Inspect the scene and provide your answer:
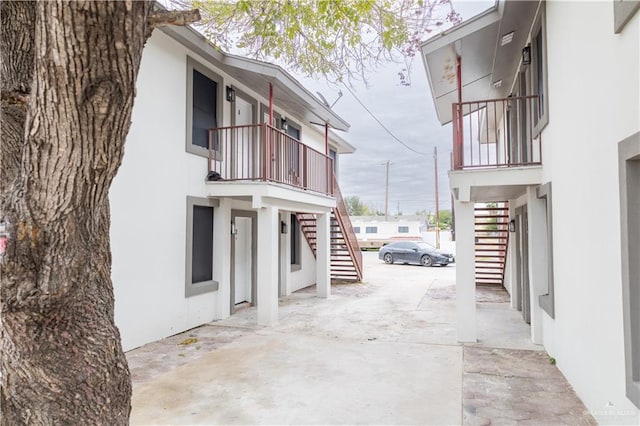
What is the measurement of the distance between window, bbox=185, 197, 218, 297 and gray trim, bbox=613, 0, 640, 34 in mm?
6601

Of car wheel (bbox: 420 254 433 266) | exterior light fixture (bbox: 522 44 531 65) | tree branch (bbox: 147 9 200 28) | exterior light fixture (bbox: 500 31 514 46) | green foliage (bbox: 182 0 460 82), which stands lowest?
car wheel (bbox: 420 254 433 266)

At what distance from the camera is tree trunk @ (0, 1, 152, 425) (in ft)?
5.13

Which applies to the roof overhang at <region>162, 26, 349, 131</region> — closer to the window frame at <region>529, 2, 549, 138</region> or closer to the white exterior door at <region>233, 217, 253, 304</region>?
the white exterior door at <region>233, 217, 253, 304</region>

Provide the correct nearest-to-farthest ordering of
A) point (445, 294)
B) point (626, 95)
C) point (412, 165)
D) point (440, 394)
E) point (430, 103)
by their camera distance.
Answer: point (626, 95) → point (440, 394) → point (430, 103) → point (445, 294) → point (412, 165)

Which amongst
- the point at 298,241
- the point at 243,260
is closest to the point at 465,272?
the point at 243,260

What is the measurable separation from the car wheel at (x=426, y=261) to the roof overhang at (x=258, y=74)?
38.0 feet

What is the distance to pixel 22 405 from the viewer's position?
1919 mm

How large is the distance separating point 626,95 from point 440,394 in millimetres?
3390

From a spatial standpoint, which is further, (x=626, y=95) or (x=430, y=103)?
(x=430, y=103)

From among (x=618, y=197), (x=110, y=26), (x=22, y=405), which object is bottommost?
(x=22, y=405)

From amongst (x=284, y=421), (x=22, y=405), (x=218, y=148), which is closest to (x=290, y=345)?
(x=284, y=421)

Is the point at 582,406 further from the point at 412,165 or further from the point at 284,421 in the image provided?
the point at 412,165

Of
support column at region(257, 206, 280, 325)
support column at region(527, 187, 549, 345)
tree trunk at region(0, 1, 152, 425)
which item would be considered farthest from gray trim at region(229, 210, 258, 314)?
tree trunk at region(0, 1, 152, 425)

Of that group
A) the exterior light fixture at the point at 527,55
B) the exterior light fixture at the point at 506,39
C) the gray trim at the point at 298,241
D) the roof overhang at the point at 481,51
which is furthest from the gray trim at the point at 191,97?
the exterior light fixture at the point at 527,55
